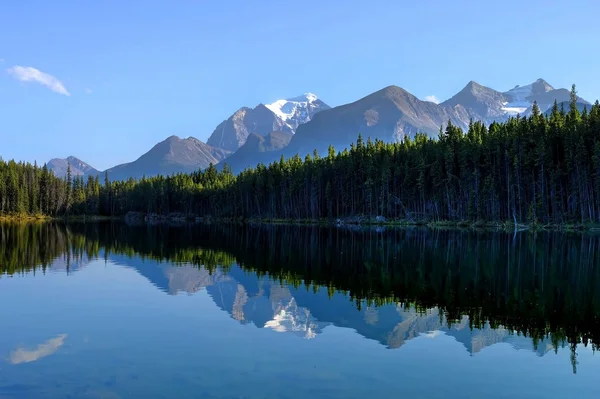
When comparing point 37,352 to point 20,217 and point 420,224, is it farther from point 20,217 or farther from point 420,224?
point 20,217

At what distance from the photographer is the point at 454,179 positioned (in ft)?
329

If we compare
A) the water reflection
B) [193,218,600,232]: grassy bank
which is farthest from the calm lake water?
[193,218,600,232]: grassy bank

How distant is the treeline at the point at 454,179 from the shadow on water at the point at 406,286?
36.1 meters

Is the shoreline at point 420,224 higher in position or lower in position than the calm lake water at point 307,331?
higher

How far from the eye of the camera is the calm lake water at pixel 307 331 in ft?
45.9

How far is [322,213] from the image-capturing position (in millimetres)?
136125

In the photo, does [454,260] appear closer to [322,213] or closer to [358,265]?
[358,265]

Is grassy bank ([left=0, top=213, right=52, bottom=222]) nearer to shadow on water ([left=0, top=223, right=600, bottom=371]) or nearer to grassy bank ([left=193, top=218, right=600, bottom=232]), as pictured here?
grassy bank ([left=193, top=218, right=600, bottom=232])

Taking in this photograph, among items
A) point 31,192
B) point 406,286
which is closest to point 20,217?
point 31,192

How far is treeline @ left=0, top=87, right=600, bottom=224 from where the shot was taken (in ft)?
273

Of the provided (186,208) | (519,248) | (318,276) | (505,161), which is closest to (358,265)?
(318,276)

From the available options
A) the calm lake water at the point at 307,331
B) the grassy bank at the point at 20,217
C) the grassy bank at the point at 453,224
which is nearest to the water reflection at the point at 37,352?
the calm lake water at the point at 307,331

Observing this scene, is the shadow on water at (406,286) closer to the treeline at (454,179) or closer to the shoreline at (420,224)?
the shoreline at (420,224)

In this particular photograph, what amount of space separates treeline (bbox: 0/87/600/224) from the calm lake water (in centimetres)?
5102
